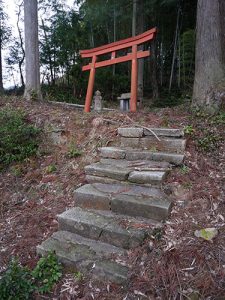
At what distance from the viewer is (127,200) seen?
228 cm

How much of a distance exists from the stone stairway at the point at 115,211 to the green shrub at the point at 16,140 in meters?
1.39

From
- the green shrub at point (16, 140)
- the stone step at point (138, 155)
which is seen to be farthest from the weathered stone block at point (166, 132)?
the green shrub at point (16, 140)

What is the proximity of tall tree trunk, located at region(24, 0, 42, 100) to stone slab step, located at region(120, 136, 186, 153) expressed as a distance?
3.42m

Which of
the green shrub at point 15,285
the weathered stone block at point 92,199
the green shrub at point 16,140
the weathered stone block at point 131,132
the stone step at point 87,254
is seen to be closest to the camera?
the green shrub at point 15,285

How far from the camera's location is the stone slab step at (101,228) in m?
2.02

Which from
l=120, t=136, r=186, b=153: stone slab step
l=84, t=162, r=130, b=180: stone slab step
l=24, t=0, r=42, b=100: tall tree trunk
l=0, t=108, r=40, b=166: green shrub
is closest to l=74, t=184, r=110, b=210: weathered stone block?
l=84, t=162, r=130, b=180: stone slab step

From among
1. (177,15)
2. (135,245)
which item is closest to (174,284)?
(135,245)

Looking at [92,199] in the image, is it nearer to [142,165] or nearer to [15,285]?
[142,165]

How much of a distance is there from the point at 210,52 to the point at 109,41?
9.35 m

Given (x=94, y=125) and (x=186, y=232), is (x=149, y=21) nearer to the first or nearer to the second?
(x=94, y=125)

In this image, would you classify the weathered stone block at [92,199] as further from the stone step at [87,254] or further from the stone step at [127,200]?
the stone step at [87,254]

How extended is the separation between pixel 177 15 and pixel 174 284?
10.7m

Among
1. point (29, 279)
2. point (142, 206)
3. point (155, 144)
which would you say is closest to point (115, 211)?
point (142, 206)

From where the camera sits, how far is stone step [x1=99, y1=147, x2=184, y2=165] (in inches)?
109
